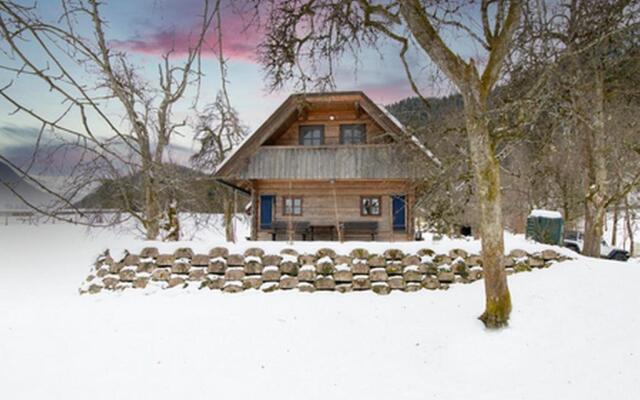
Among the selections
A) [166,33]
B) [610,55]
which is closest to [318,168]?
[610,55]

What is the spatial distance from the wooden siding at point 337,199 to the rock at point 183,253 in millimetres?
7360

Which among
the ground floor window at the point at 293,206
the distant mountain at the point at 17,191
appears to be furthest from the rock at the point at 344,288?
the ground floor window at the point at 293,206

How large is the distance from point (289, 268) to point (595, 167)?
9178mm

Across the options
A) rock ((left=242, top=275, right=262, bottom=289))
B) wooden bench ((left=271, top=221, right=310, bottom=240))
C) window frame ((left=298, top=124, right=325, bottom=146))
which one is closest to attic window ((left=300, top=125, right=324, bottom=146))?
window frame ((left=298, top=124, right=325, bottom=146))

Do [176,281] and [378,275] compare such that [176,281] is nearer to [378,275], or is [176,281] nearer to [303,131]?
[378,275]

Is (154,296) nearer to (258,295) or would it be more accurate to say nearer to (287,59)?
(258,295)

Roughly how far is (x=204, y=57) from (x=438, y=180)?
581cm

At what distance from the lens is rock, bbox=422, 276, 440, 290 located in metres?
7.01

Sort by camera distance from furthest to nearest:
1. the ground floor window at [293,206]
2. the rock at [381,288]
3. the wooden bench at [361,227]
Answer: the ground floor window at [293,206], the wooden bench at [361,227], the rock at [381,288]

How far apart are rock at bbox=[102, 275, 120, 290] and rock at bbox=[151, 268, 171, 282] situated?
72 centimetres

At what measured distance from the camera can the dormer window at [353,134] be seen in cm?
1462

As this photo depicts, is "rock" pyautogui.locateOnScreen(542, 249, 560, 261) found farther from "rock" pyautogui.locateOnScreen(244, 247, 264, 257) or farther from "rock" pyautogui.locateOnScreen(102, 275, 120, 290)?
"rock" pyautogui.locateOnScreen(102, 275, 120, 290)

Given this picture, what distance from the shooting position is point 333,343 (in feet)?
17.0

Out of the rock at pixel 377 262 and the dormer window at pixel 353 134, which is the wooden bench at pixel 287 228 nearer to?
the dormer window at pixel 353 134
